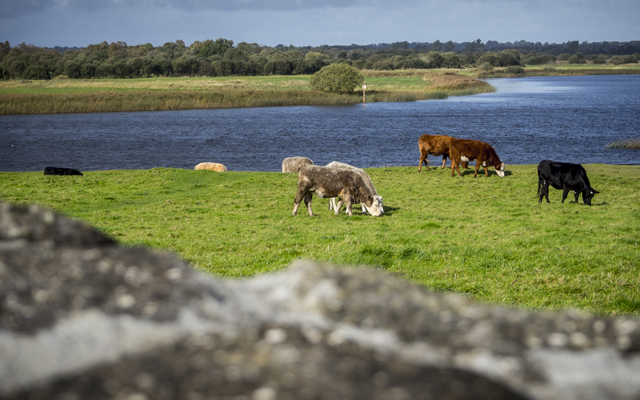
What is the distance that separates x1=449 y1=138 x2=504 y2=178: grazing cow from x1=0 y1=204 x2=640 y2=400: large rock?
86.5ft

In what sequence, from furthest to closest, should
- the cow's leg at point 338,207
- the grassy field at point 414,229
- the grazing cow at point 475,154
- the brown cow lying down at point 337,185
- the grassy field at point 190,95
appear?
1. the grassy field at point 190,95
2. the grazing cow at point 475,154
3. the cow's leg at point 338,207
4. the brown cow lying down at point 337,185
5. the grassy field at point 414,229

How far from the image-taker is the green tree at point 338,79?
10294cm

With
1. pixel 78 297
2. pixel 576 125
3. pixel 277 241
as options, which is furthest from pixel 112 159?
pixel 576 125

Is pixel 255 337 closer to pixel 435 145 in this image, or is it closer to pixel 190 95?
pixel 435 145

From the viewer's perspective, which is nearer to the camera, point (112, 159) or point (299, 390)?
point (299, 390)

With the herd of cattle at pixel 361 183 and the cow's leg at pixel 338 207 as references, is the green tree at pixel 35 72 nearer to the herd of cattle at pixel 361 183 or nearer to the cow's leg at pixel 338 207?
the herd of cattle at pixel 361 183

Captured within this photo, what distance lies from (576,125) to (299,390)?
221 ft

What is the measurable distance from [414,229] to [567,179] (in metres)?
8.51

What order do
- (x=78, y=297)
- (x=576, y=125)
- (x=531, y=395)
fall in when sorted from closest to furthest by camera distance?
1. (x=531, y=395)
2. (x=78, y=297)
3. (x=576, y=125)

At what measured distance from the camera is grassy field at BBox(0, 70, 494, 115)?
7900 centimetres

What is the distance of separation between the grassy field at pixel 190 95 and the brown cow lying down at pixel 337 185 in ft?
238

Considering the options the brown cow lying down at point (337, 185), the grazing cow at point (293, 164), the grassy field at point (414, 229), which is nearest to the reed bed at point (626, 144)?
the grassy field at point (414, 229)

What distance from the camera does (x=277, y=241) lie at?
1330 centimetres

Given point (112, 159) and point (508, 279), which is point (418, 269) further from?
point (112, 159)
